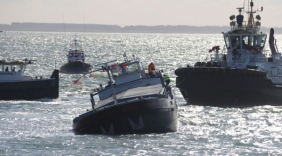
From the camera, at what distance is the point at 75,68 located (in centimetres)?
10694

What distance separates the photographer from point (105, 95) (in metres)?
47.3

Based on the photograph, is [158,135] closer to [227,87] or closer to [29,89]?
[227,87]

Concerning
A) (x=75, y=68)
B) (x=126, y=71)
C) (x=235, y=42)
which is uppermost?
(x=235, y=42)

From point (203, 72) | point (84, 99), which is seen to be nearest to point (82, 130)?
point (203, 72)

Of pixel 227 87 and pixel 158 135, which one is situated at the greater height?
pixel 227 87

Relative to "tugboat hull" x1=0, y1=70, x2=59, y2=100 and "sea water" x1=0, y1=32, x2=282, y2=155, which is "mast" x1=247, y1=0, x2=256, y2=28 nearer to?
"sea water" x1=0, y1=32, x2=282, y2=155

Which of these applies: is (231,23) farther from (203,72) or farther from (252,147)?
(252,147)

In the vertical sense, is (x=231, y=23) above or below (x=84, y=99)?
above

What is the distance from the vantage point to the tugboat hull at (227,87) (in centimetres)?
5700

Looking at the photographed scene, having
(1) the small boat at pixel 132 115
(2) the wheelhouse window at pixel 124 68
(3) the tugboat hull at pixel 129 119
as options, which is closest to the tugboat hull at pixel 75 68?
(2) the wheelhouse window at pixel 124 68

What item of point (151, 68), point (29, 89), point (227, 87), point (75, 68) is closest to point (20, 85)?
point (29, 89)

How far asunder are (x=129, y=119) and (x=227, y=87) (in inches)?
714

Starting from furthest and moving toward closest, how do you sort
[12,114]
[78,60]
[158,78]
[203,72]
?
1. [78,60]
2. [203,72]
3. [12,114]
4. [158,78]

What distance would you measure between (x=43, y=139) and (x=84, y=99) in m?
24.9
